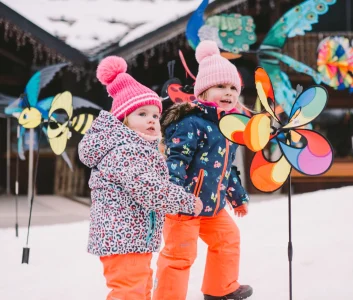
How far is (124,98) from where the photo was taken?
2.10m

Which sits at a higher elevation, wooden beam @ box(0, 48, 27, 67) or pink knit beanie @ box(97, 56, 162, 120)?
wooden beam @ box(0, 48, 27, 67)

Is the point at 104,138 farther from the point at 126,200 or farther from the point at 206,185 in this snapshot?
the point at 206,185

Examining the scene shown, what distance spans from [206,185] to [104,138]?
676mm

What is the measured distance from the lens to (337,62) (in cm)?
738

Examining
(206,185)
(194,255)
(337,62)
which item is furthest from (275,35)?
(194,255)

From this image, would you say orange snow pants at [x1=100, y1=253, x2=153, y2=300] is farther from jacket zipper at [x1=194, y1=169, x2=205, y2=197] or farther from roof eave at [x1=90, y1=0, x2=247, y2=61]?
roof eave at [x1=90, y1=0, x2=247, y2=61]

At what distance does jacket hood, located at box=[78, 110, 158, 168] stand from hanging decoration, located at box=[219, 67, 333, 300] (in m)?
0.38

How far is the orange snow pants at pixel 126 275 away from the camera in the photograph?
6.39 ft

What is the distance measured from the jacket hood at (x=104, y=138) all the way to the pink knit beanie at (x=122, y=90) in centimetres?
10

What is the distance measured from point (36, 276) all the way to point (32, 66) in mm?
7101

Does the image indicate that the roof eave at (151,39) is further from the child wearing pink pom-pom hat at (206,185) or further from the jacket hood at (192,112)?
the jacket hood at (192,112)

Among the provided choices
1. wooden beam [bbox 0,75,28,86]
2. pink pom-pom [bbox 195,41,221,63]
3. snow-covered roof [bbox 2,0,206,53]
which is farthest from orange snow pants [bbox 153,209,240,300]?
wooden beam [bbox 0,75,28,86]

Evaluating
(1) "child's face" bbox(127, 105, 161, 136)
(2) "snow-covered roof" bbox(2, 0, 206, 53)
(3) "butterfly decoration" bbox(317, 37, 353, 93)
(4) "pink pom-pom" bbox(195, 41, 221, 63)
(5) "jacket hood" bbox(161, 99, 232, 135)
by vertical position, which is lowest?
(1) "child's face" bbox(127, 105, 161, 136)

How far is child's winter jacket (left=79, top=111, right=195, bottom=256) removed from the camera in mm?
1916
